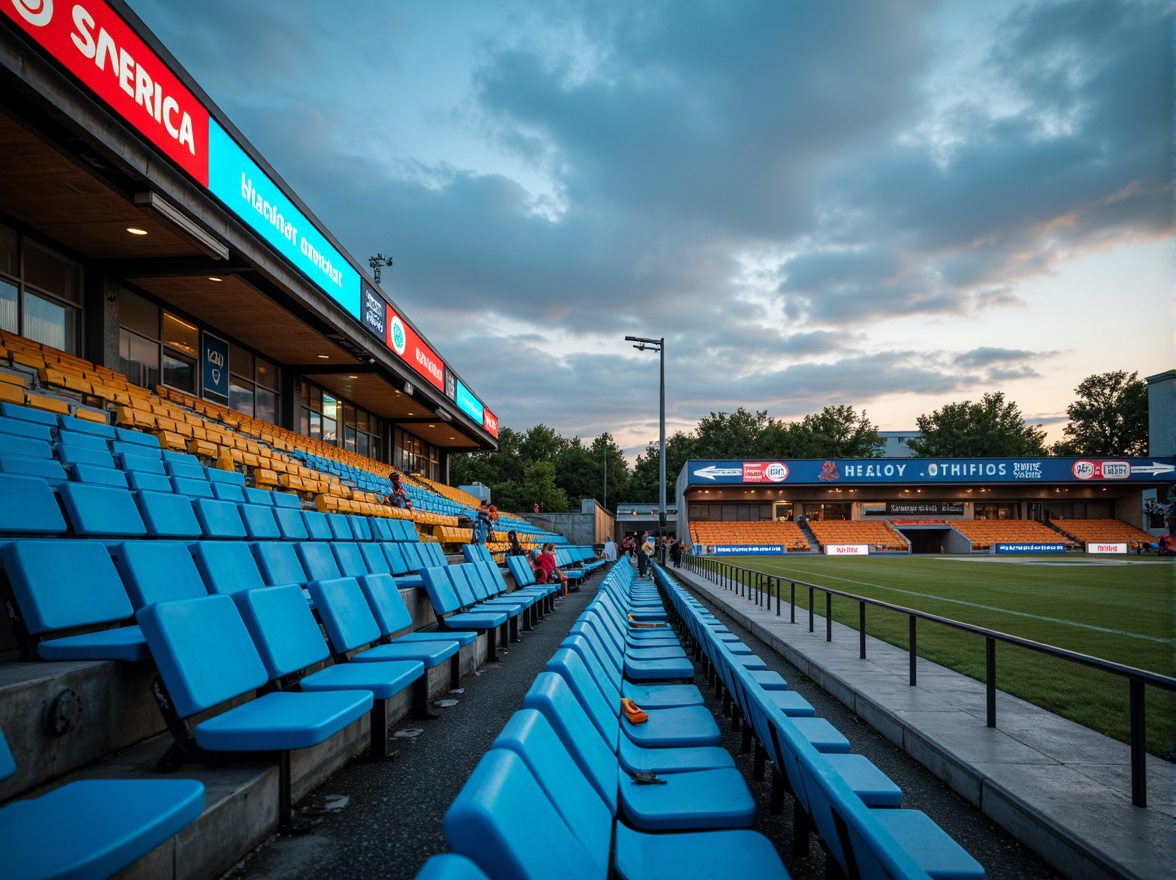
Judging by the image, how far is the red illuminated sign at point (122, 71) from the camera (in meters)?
7.18

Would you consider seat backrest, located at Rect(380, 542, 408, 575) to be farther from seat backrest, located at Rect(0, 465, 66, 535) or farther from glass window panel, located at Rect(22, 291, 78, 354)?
glass window panel, located at Rect(22, 291, 78, 354)

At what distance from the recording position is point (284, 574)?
468cm

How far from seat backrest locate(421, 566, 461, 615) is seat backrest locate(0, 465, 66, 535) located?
257 centimetres

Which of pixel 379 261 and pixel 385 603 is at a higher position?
pixel 379 261

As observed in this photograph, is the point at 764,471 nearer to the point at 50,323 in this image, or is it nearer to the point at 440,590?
the point at 50,323

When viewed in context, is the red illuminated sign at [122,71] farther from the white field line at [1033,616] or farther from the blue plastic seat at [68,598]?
the white field line at [1033,616]

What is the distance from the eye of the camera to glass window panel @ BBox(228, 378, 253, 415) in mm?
18016

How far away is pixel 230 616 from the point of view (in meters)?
2.96

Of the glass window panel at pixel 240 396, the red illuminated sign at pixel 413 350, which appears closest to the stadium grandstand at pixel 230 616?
the glass window panel at pixel 240 396

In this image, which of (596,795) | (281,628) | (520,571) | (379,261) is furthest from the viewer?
(379,261)

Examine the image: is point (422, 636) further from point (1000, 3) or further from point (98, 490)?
point (1000, 3)

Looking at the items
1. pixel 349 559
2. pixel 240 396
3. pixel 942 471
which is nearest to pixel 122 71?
pixel 349 559

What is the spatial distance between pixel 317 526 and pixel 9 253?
8.25 m

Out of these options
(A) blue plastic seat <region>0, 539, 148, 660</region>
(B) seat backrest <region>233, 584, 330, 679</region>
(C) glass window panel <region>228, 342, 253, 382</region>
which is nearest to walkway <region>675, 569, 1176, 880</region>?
(B) seat backrest <region>233, 584, 330, 679</region>
